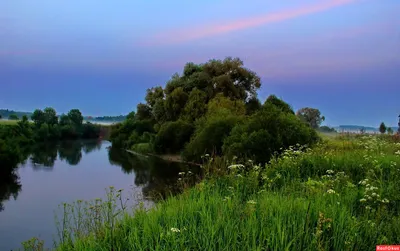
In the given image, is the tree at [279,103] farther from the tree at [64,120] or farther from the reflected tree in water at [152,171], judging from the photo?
the tree at [64,120]

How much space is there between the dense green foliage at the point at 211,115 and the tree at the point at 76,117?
5112 cm

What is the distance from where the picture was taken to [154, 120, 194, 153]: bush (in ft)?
150

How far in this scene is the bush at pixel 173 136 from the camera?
45844 millimetres

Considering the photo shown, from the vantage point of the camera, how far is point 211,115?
3891 cm

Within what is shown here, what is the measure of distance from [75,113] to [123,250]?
382 feet

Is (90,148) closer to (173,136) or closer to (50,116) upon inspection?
(173,136)

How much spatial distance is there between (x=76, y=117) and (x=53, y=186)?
283 ft

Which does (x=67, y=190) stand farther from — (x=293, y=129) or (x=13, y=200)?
(x=293, y=129)

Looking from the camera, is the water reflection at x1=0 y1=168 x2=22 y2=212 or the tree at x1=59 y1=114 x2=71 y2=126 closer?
the water reflection at x1=0 y1=168 x2=22 y2=212

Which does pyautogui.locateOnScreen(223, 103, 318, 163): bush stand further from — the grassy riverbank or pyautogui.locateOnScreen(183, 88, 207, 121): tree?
pyautogui.locateOnScreen(183, 88, 207, 121): tree

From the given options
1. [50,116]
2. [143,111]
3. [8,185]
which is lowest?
[8,185]

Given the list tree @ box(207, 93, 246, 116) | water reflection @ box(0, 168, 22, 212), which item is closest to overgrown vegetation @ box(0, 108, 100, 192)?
water reflection @ box(0, 168, 22, 212)

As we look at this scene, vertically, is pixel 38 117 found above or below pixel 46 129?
above

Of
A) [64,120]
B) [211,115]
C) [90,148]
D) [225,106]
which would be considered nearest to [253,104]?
[225,106]
